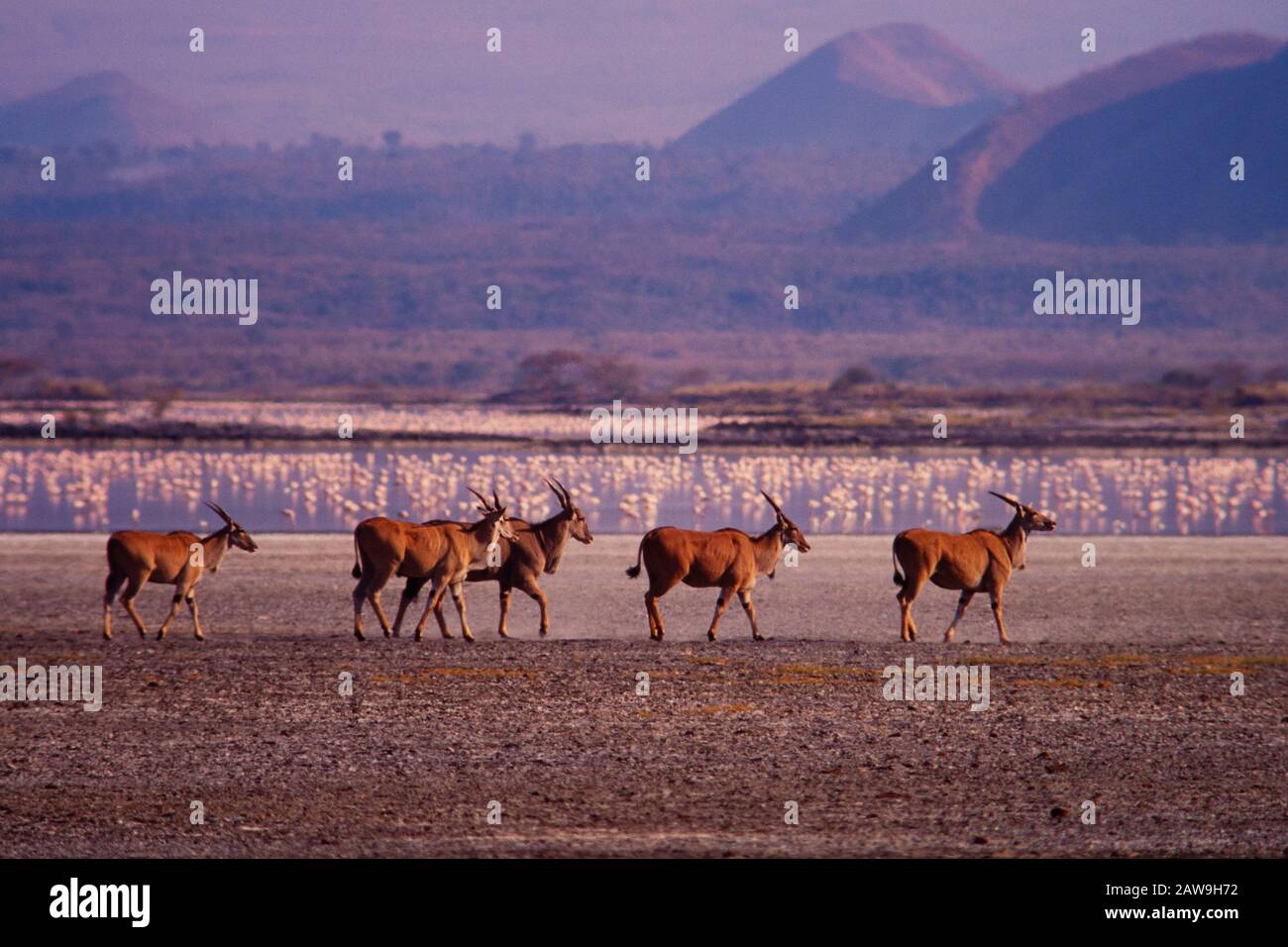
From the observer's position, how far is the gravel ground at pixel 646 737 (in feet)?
32.6

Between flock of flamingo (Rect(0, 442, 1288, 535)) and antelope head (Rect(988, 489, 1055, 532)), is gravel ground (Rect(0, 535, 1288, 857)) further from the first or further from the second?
flock of flamingo (Rect(0, 442, 1288, 535))

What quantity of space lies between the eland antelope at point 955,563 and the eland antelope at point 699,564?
1279mm

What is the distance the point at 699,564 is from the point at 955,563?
2.23 m

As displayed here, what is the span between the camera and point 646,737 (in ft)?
41.4

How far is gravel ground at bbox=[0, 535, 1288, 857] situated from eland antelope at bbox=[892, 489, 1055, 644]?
1.20ft

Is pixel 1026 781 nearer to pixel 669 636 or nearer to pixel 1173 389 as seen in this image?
Result: pixel 669 636

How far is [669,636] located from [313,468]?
90.5 feet

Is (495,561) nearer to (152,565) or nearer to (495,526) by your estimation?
(495,526)

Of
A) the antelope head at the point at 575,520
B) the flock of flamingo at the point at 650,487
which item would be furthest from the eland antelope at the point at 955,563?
the flock of flamingo at the point at 650,487

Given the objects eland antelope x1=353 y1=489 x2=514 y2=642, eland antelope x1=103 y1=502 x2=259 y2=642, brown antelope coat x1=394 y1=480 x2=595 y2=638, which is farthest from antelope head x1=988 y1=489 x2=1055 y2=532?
eland antelope x1=103 y1=502 x2=259 y2=642

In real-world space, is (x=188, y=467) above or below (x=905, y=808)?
above
